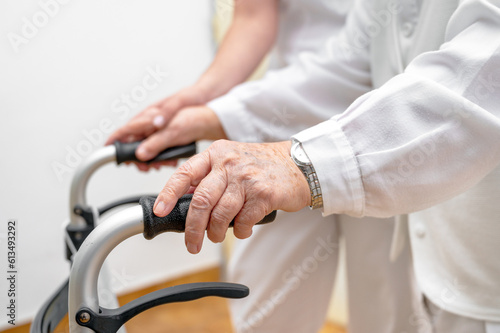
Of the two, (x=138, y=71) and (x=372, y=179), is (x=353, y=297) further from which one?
(x=138, y=71)

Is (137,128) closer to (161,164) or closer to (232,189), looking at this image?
(161,164)

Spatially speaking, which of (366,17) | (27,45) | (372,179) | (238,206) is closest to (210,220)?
(238,206)

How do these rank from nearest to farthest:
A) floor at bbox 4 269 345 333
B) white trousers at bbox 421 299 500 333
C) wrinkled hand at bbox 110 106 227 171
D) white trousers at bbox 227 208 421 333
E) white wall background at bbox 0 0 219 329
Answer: white trousers at bbox 421 299 500 333, wrinkled hand at bbox 110 106 227 171, white trousers at bbox 227 208 421 333, white wall background at bbox 0 0 219 329, floor at bbox 4 269 345 333

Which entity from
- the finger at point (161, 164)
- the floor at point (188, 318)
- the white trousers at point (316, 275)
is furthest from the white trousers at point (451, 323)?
the floor at point (188, 318)

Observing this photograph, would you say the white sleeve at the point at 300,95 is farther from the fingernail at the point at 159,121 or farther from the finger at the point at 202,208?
the finger at the point at 202,208

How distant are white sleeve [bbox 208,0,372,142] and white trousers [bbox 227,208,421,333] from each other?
19 cm

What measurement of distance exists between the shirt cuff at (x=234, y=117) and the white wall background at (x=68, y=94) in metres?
0.90

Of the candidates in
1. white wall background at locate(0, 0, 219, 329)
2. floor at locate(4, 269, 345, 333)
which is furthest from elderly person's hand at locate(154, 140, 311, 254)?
floor at locate(4, 269, 345, 333)

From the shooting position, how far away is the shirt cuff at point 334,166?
0.52 metres

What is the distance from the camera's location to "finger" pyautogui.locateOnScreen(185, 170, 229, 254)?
471 millimetres

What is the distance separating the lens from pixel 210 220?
0.48 m

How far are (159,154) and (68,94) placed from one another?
99 centimetres

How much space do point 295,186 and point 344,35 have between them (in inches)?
19.0

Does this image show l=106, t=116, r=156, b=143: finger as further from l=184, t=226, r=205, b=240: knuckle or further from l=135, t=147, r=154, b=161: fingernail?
l=184, t=226, r=205, b=240: knuckle
